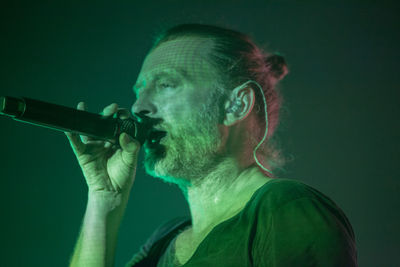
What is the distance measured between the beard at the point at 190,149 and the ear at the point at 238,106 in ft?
0.16

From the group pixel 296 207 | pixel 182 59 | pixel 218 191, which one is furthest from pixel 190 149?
pixel 296 207

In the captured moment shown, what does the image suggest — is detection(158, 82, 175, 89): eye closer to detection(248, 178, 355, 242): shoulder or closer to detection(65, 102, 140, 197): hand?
detection(65, 102, 140, 197): hand

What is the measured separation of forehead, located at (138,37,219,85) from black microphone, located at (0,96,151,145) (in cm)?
19

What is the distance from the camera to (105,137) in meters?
0.97

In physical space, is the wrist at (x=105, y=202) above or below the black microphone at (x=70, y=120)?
below

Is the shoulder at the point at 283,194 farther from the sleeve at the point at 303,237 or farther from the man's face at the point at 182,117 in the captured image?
the man's face at the point at 182,117

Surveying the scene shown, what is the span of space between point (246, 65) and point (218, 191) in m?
0.43

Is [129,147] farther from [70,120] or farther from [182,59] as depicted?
[182,59]

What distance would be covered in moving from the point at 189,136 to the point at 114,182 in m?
0.31

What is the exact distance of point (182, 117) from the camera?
3.53 feet

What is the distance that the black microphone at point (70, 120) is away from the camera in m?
0.80

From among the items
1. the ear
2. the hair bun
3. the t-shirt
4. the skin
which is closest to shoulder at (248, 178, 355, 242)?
the t-shirt

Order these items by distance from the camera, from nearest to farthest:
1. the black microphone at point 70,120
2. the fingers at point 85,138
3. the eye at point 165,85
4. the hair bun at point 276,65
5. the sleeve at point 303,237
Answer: the sleeve at point 303,237
the black microphone at point 70,120
the fingers at point 85,138
the eye at point 165,85
the hair bun at point 276,65

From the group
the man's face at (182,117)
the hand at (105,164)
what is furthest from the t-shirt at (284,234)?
the hand at (105,164)
